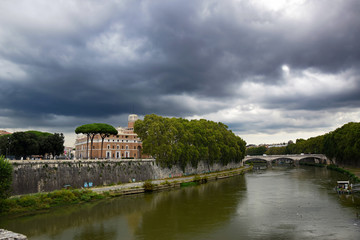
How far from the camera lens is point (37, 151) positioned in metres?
74.2

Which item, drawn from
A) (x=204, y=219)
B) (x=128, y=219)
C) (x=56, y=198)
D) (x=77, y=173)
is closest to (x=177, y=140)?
(x=77, y=173)

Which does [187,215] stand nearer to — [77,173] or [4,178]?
[4,178]

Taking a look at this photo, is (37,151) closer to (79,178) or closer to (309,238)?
(79,178)

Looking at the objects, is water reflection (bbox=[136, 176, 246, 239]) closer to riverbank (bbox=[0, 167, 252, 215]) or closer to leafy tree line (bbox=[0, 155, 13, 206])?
riverbank (bbox=[0, 167, 252, 215])

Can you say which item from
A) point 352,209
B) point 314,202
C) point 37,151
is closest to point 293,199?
point 314,202

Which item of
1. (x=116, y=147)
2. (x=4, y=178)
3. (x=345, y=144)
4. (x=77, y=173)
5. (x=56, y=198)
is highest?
(x=116, y=147)

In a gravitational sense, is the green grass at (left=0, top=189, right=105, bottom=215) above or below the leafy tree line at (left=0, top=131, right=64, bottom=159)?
below

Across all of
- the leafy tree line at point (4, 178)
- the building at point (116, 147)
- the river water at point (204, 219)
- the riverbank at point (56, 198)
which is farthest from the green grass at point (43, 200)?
the building at point (116, 147)

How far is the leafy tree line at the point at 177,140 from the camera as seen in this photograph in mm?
63641

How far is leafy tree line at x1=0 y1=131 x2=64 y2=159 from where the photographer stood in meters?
69.2

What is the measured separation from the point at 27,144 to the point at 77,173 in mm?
32870

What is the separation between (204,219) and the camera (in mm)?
29094

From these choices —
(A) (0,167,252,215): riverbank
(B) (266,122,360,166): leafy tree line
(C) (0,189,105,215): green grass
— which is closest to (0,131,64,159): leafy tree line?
(A) (0,167,252,215): riverbank

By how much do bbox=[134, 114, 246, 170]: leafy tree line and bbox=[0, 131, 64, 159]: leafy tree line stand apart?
2617cm
